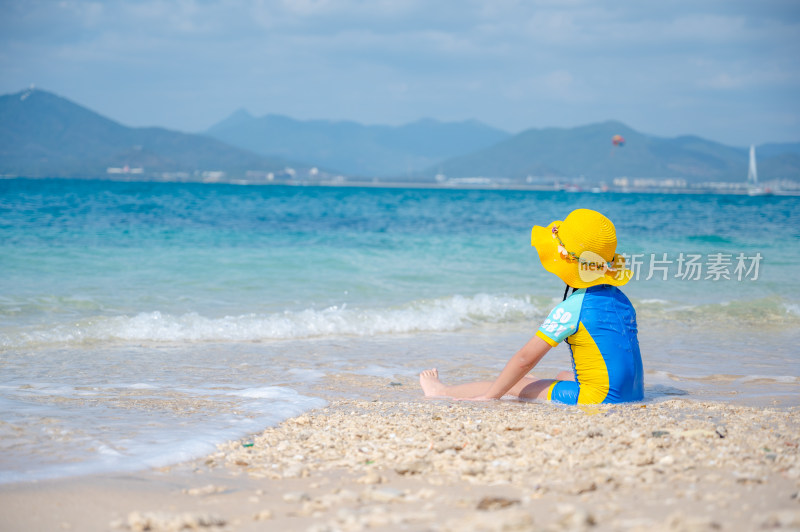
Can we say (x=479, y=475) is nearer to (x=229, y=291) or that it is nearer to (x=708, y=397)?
(x=708, y=397)

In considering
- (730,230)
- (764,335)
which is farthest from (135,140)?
(764,335)

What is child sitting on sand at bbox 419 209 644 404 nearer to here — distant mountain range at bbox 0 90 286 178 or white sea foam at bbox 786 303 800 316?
white sea foam at bbox 786 303 800 316

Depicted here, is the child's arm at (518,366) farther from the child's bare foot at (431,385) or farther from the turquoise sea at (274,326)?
the turquoise sea at (274,326)

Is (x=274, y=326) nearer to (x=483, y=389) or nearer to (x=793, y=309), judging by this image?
(x=483, y=389)

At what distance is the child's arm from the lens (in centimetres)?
421

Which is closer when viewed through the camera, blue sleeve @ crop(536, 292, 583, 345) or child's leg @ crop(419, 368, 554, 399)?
blue sleeve @ crop(536, 292, 583, 345)

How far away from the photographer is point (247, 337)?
296 inches

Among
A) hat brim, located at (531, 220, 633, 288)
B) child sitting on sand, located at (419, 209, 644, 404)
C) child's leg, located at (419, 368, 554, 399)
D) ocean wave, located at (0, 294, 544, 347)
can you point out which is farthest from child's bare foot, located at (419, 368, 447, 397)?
ocean wave, located at (0, 294, 544, 347)

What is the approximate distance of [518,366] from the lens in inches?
171

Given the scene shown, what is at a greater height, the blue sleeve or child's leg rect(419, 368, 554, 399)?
the blue sleeve

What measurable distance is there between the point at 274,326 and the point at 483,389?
3699 mm

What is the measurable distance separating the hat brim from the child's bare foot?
126 centimetres

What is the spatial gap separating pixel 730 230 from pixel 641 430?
23.0 metres

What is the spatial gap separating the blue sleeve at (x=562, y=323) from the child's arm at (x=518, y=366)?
0.06 metres
